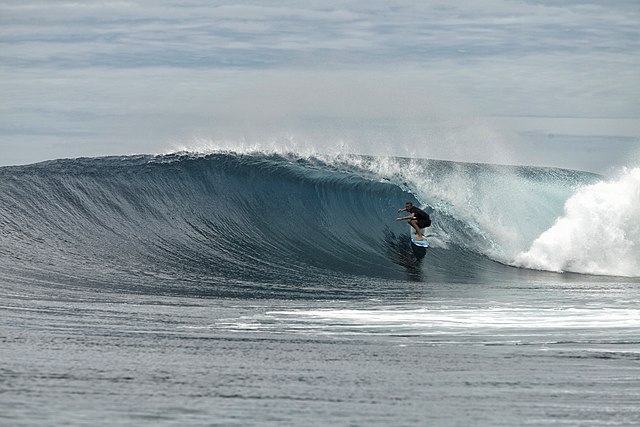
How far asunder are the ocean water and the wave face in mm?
68

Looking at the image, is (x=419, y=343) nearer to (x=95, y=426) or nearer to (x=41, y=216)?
(x=95, y=426)

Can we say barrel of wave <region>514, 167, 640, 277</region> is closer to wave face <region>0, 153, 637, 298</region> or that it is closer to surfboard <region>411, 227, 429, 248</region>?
wave face <region>0, 153, 637, 298</region>

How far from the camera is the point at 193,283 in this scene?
14.3 m

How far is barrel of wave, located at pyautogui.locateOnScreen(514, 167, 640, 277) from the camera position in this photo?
1978 cm

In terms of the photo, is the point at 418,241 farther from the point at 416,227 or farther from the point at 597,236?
the point at 597,236

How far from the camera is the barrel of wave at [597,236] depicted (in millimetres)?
19781

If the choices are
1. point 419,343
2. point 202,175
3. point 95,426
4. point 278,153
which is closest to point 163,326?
point 419,343

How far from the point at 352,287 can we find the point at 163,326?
513 cm

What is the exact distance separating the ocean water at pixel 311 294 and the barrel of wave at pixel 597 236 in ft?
0.15

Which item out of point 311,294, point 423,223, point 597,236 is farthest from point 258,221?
point 311,294

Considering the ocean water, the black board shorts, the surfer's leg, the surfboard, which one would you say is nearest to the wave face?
the ocean water

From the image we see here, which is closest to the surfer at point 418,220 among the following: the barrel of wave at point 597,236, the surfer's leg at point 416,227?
the surfer's leg at point 416,227

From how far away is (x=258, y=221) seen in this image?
68.3 ft

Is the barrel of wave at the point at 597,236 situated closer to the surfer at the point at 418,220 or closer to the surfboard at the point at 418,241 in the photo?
the surfboard at the point at 418,241
